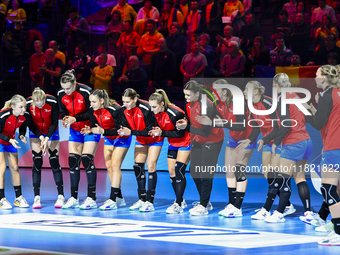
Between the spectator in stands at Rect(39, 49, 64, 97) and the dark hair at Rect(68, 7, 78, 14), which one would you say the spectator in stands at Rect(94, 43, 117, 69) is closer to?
the spectator in stands at Rect(39, 49, 64, 97)

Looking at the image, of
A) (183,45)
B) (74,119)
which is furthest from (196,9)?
(74,119)

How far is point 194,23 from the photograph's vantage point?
13.4 metres

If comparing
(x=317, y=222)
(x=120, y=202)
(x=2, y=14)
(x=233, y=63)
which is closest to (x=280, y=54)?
(x=233, y=63)

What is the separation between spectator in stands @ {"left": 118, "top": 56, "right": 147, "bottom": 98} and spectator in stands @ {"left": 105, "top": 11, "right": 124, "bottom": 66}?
134 centimetres

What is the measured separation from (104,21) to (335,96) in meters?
11.6

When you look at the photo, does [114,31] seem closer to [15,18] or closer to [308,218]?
[15,18]

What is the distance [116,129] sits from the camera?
763 centimetres

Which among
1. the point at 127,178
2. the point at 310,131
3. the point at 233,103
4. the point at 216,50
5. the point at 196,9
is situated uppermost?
the point at 196,9

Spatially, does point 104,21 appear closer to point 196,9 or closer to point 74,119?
point 196,9

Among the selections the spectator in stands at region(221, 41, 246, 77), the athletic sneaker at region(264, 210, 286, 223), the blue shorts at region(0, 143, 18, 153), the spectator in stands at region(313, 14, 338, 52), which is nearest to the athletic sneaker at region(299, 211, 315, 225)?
the athletic sneaker at region(264, 210, 286, 223)

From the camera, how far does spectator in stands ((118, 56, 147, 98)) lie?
42.1 feet

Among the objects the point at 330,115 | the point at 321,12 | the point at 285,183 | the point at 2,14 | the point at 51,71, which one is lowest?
the point at 285,183

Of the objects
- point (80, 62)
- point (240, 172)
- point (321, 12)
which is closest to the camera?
point (240, 172)

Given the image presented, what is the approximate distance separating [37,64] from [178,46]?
4.33 m
